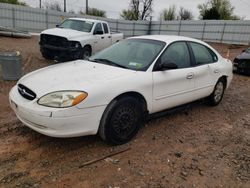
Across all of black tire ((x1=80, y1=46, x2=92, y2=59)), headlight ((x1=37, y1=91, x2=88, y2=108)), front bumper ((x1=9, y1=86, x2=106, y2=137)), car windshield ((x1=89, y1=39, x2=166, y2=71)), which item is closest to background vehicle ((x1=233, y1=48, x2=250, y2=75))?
black tire ((x1=80, y1=46, x2=92, y2=59))

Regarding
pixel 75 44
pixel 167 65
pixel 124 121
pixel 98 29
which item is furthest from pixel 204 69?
pixel 98 29

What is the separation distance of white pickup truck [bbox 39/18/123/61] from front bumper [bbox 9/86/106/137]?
19.0ft

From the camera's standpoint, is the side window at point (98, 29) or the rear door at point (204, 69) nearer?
the rear door at point (204, 69)

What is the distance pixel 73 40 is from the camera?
8.49 meters

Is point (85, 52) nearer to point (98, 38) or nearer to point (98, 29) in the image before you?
point (98, 38)

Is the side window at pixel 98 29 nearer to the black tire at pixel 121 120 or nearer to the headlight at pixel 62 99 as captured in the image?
the black tire at pixel 121 120

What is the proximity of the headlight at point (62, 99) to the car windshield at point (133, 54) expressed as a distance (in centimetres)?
109

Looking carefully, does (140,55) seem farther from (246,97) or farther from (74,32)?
(74,32)

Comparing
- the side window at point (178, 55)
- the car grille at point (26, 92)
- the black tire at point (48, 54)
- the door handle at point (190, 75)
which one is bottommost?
the black tire at point (48, 54)

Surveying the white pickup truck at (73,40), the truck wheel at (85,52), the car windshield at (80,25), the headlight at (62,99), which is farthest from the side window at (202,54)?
the car windshield at (80,25)

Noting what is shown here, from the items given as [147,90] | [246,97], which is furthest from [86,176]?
[246,97]

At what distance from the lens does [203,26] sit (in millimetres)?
26375

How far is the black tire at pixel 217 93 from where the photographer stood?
17.0 feet

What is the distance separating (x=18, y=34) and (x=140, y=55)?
45.8 ft
